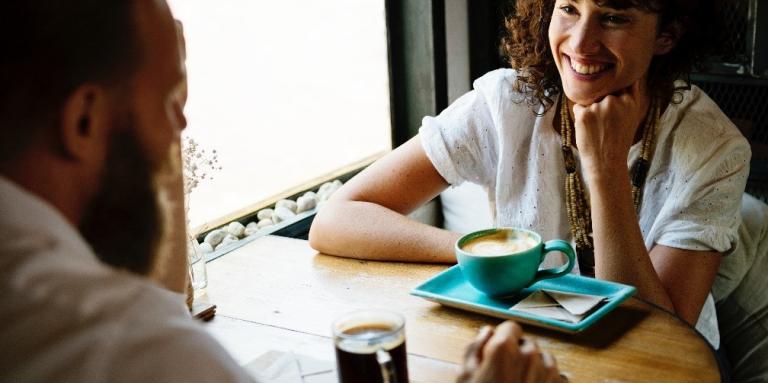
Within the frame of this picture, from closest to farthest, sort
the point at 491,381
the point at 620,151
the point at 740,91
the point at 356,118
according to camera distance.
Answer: the point at 491,381 < the point at 620,151 < the point at 740,91 < the point at 356,118

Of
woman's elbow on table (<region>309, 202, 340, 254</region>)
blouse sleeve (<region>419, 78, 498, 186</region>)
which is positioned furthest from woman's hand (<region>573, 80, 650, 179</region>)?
woman's elbow on table (<region>309, 202, 340, 254</region>)

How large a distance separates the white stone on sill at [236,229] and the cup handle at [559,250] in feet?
3.66

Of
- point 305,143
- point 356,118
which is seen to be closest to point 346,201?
point 305,143

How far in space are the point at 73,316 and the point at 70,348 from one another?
0.03m

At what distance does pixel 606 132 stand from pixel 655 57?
0.89 feet

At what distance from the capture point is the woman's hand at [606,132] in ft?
5.42

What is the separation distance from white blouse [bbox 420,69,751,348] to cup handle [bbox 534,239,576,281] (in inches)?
13.8

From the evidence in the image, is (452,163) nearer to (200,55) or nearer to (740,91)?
(200,55)

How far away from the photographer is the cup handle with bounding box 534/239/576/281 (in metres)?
1.37

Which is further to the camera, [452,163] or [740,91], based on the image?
[740,91]

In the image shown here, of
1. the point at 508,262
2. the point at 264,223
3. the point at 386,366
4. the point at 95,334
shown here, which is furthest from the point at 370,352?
the point at 264,223

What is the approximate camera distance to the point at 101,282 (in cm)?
68

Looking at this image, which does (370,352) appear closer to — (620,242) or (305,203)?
(620,242)

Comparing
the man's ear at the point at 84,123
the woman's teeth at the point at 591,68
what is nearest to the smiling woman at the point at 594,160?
the woman's teeth at the point at 591,68
